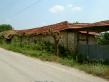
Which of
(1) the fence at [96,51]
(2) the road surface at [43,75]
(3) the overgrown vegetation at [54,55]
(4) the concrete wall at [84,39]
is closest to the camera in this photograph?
(2) the road surface at [43,75]

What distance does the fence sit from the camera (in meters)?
21.3

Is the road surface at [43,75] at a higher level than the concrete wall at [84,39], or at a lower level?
lower

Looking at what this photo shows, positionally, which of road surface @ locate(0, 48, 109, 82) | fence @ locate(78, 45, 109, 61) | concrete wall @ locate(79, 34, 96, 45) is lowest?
road surface @ locate(0, 48, 109, 82)

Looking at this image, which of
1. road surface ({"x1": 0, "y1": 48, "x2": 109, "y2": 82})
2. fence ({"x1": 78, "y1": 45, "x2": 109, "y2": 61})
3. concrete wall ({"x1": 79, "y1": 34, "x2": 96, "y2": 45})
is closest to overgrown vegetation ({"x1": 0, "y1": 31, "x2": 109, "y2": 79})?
fence ({"x1": 78, "y1": 45, "x2": 109, "y2": 61})

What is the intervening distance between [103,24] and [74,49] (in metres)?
7.77

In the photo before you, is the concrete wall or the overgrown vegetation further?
the concrete wall

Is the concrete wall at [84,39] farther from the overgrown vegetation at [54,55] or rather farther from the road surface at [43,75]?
Answer: the road surface at [43,75]

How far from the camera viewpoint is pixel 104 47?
21.4 meters

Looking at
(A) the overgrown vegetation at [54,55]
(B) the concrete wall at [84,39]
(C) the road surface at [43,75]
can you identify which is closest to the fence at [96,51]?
(A) the overgrown vegetation at [54,55]

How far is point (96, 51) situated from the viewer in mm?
22375

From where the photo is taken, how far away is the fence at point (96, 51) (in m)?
21.3

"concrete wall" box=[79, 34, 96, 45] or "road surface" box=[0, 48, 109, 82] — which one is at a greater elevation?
"concrete wall" box=[79, 34, 96, 45]

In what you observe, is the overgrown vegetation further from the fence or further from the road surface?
the road surface

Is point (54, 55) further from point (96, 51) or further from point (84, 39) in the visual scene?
point (96, 51)
